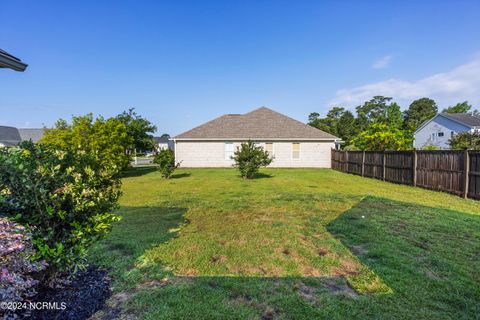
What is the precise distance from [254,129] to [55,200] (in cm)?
2022

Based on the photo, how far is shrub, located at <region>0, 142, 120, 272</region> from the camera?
2268 mm

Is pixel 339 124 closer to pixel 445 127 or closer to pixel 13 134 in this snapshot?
pixel 445 127

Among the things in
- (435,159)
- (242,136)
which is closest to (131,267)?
(435,159)

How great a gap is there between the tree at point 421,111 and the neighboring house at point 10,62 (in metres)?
68.1

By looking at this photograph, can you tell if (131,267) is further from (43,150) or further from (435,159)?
(435,159)

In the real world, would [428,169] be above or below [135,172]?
above

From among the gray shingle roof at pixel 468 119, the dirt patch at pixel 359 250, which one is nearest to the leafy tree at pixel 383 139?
the dirt patch at pixel 359 250

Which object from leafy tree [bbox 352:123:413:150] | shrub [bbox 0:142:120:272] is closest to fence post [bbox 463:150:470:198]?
leafy tree [bbox 352:123:413:150]

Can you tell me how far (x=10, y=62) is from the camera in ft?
11.5

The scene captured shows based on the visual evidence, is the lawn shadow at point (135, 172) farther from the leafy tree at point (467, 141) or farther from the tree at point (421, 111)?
the tree at point (421, 111)

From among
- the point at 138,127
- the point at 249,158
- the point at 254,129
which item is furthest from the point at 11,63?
the point at 138,127

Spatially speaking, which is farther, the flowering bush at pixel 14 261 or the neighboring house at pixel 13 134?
the neighboring house at pixel 13 134

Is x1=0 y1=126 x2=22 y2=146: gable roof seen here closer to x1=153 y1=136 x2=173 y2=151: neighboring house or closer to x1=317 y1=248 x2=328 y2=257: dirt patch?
x1=153 y1=136 x2=173 y2=151: neighboring house

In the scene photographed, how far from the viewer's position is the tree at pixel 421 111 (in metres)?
56.3
